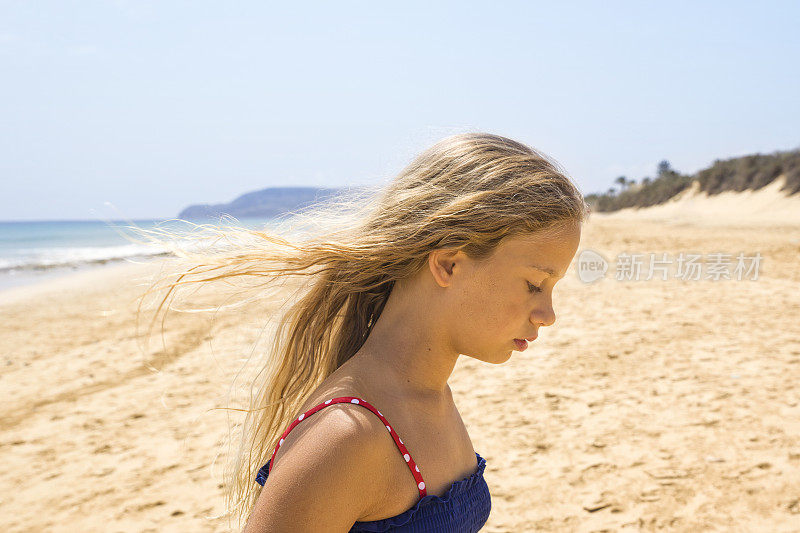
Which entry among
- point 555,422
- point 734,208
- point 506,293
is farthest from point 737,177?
point 506,293

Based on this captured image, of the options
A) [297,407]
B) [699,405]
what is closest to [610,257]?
[699,405]

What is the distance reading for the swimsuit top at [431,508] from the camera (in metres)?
1.09

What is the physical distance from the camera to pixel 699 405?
438cm

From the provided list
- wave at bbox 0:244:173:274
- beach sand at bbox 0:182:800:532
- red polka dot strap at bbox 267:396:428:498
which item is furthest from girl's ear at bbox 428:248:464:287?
wave at bbox 0:244:173:274

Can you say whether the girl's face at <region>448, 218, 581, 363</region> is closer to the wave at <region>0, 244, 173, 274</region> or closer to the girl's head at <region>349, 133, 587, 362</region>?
the girl's head at <region>349, 133, 587, 362</region>

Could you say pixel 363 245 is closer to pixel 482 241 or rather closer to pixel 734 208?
pixel 482 241

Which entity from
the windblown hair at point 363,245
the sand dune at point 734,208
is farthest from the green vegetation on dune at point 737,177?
the windblown hair at point 363,245

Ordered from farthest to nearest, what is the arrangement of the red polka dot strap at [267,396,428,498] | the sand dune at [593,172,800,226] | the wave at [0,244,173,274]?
the wave at [0,244,173,274]
the sand dune at [593,172,800,226]
the red polka dot strap at [267,396,428,498]

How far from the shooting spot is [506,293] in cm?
121

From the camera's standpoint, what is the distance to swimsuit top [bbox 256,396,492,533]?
43.0 inches

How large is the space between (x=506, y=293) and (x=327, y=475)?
488mm

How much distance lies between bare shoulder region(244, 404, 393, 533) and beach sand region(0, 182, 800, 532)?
2.33 feet

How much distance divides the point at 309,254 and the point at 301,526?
1.97 feet

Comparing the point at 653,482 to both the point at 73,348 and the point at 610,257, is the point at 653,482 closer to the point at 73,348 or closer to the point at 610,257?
the point at 73,348
